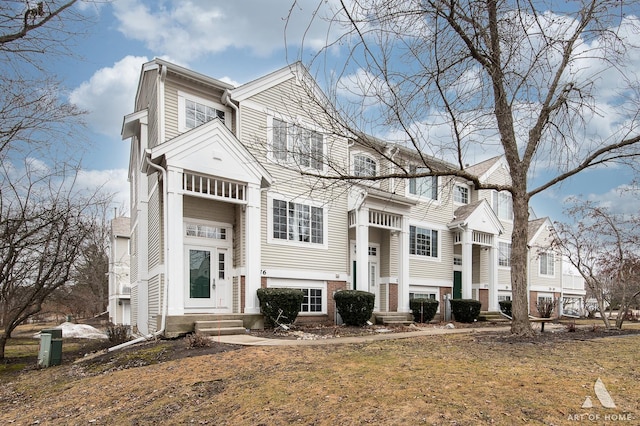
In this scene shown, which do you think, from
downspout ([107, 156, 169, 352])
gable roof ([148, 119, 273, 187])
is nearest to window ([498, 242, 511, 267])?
gable roof ([148, 119, 273, 187])

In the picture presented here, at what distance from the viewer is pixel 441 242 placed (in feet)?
68.4

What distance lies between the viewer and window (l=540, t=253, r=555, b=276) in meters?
27.2

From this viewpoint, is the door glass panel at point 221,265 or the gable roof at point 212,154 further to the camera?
the door glass panel at point 221,265

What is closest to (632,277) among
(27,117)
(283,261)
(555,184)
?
(555,184)

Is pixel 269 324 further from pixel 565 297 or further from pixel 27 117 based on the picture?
pixel 565 297

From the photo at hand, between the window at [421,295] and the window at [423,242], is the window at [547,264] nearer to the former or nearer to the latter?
the window at [423,242]

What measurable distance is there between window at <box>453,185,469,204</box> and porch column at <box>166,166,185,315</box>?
48.7ft

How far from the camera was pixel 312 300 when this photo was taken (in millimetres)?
15570

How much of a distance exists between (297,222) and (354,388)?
1012 cm

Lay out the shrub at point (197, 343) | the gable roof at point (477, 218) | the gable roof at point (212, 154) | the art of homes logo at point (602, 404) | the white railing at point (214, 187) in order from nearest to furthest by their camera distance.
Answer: the art of homes logo at point (602, 404) → the shrub at point (197, 343) → the gable roof at point (212, 154) → the white railing at point (214, 187) → the gable roof at point (477, 218)

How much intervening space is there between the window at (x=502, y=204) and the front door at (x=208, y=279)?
655 inches

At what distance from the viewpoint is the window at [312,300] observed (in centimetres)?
1531

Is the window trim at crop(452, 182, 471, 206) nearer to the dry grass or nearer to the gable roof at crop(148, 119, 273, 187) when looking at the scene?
the gable roof at crop(148, 119, 273, 187)

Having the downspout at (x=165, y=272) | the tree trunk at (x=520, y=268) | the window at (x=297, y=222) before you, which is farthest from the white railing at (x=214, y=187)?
the tree trunk at (x=520, y=268)
